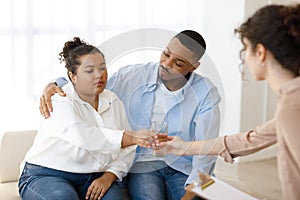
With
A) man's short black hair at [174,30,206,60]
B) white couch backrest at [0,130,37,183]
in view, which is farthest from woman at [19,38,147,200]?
man's short black hair at [174,30,206,60]

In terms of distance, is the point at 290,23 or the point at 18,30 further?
the point at 18,30

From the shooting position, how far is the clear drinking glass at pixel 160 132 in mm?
2232

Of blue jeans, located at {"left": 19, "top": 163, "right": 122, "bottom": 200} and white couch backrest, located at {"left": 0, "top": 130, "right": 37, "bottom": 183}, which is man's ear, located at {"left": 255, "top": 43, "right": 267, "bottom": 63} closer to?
blue jeans, located at {"left": 19, "top": 163, "right": 122, "bottom": 200}

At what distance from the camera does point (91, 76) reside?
228 centimetres

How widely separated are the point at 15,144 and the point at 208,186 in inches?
41.6

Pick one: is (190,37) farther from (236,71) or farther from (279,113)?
(236,71)

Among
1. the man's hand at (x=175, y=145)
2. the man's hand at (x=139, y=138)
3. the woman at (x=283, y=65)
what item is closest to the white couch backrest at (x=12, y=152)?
the man's hand at (x=139, y=138)

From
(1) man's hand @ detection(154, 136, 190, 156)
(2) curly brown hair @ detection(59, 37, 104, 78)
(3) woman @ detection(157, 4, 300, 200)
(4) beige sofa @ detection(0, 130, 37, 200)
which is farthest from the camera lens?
(4) beige sofa @ detection(0, 130, 37, 200)

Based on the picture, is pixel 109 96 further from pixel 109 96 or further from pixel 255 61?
pixel 255 61

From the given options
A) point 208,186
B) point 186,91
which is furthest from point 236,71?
point 208,186

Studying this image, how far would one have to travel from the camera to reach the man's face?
225cm

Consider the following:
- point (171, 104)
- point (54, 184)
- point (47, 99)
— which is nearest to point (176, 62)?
point (171, 104)

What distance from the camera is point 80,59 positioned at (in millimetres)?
2334

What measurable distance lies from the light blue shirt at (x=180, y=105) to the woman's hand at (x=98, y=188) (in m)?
0.16
